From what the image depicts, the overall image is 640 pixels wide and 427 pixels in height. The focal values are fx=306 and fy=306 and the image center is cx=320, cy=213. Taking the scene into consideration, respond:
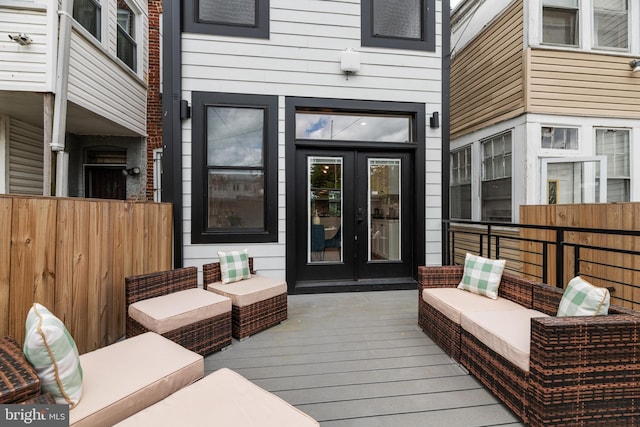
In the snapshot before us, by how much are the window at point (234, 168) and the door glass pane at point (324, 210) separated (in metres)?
0.51

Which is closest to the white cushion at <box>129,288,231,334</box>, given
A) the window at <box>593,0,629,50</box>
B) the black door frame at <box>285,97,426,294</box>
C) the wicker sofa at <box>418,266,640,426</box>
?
the black door frame at <box>285,97,426,294</box>

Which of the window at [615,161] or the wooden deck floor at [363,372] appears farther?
the window at [615,161]

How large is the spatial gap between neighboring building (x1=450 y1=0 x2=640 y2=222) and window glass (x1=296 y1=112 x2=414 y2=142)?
208 cm

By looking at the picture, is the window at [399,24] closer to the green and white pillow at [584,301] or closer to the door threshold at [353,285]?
the door threshold at [353,285]

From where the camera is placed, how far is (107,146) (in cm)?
579

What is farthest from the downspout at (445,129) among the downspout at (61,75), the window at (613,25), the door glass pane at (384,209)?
the downspout at (61,75)

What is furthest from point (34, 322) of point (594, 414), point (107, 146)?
point (107, 146)

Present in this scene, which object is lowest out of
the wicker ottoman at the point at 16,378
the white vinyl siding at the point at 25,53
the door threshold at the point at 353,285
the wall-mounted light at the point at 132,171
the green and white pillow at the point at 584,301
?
the door threshold at the point at 353,285

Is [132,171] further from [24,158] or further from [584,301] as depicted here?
[584,301]

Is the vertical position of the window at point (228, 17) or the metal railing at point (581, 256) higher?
the window at point (228, 17)

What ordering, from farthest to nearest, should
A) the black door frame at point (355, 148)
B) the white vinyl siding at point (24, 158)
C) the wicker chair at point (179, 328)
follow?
the white vinyl siding at point (24, 158) < the black door frame at point (355, 148) < the wicker chair at point (179, 328)

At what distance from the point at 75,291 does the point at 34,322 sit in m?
1.14

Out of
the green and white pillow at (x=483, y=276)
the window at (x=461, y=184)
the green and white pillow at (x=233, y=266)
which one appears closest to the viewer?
the green and white pillow at (x=483, y=276)

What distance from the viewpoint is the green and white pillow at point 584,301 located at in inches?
64.2
